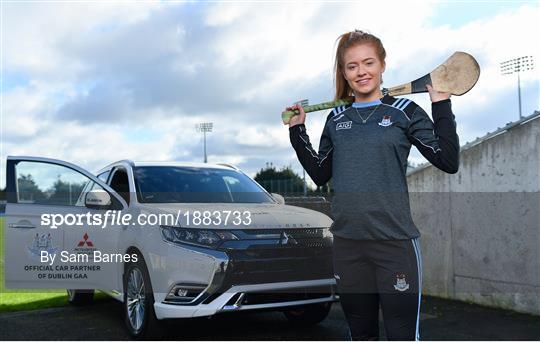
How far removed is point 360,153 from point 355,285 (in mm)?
575

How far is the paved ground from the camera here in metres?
5.20

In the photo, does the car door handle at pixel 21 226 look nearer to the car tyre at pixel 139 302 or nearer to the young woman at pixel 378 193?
the car tyre at pixel 139 302

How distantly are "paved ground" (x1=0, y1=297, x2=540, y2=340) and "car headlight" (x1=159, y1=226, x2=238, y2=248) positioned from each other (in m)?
0.69

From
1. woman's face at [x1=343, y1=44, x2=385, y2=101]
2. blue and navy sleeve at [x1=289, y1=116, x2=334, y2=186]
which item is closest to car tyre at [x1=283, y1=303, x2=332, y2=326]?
blue and navy sleeve at [x1=289, y1=116, x2=334, y2=186]

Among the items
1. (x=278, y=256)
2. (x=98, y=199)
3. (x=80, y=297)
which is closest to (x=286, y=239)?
(x=278, y=256)

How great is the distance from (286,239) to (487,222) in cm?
298

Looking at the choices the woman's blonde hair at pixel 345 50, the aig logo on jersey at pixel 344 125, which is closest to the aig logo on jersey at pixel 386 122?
the aig logo on jersey at pixel 344 125

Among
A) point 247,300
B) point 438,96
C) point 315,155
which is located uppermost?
point 438,96

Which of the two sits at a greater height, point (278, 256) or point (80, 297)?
point (278, 256)

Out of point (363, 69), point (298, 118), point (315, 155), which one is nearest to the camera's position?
point (363, 69)

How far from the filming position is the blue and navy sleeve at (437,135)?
2344 millimetres

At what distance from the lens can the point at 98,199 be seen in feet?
17.7
